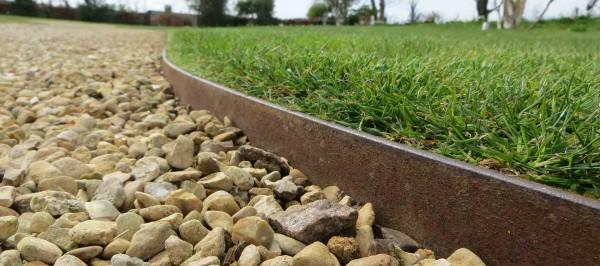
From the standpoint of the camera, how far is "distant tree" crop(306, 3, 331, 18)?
161ft

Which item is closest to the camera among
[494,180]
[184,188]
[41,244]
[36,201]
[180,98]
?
[494,180]

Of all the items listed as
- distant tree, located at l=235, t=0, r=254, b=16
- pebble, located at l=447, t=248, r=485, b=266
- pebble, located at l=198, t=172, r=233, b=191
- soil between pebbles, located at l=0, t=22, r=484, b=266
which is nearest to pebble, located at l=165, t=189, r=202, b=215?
soil between pebbles, located at l=0, t=22, r=484, b=266

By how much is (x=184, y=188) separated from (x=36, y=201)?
20.3 inches

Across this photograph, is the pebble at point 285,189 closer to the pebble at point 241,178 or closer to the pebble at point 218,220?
the pebble at point 241,178

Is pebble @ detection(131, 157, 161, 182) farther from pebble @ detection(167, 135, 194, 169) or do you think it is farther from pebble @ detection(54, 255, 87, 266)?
pebble @ detection(54, 255, 87, 266)

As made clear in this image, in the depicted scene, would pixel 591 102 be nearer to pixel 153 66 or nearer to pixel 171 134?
pixel 171 134

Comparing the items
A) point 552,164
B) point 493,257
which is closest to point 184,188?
point 493,257

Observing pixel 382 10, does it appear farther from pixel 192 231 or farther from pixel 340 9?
pixel 192 231

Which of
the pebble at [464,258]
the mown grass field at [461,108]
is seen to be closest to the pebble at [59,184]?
the mown grass field at [461,108]

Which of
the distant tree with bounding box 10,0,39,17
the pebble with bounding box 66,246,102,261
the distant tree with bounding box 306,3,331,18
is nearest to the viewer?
the pebble with bounding box 66,246,102,261

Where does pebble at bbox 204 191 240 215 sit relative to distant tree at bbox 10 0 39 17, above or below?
below

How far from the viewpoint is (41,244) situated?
147 centimetres

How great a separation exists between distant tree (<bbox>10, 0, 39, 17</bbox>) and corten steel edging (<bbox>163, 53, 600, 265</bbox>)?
42.5m

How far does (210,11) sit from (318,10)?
1469cm
